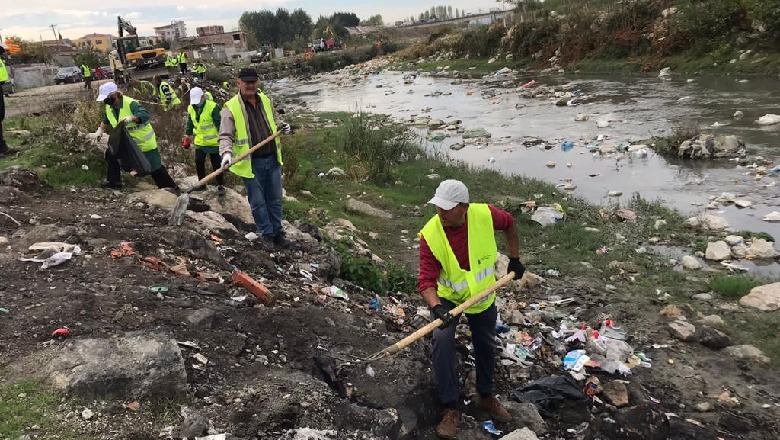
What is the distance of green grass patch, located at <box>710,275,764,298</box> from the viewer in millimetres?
5121

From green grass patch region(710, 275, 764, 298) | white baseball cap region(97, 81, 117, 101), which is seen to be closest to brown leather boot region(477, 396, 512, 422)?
green grass patch region(710, 275, 764, 298)

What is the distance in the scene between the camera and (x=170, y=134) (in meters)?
8.85

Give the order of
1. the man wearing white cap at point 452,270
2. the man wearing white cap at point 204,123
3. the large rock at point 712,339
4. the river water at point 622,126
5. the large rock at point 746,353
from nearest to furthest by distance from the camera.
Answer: the man wearing white cap at point 452,270
the large rock at point 746,353
the large rock at point 712,339
the man wearing white cap at point 204,123
the river water at point 622,126

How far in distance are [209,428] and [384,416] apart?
2.96ft

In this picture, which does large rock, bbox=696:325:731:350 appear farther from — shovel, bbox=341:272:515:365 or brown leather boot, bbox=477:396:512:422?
shovel, bbox=341:272:515:365

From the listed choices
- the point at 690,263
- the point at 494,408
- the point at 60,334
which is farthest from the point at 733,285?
the point at 60,334

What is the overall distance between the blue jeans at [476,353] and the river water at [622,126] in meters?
3.95

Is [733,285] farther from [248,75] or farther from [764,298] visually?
[248,75]

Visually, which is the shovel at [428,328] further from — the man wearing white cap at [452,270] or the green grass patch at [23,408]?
the green grass patch at [23,408]

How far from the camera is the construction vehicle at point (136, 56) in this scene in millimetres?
20919

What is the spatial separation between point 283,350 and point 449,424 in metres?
1.09

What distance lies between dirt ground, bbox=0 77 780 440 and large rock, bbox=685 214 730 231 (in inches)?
→ 78.2

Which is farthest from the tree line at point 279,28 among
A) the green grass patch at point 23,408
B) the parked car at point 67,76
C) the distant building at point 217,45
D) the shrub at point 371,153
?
the green grass patch at point 23,408

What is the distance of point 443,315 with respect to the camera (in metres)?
2.97
